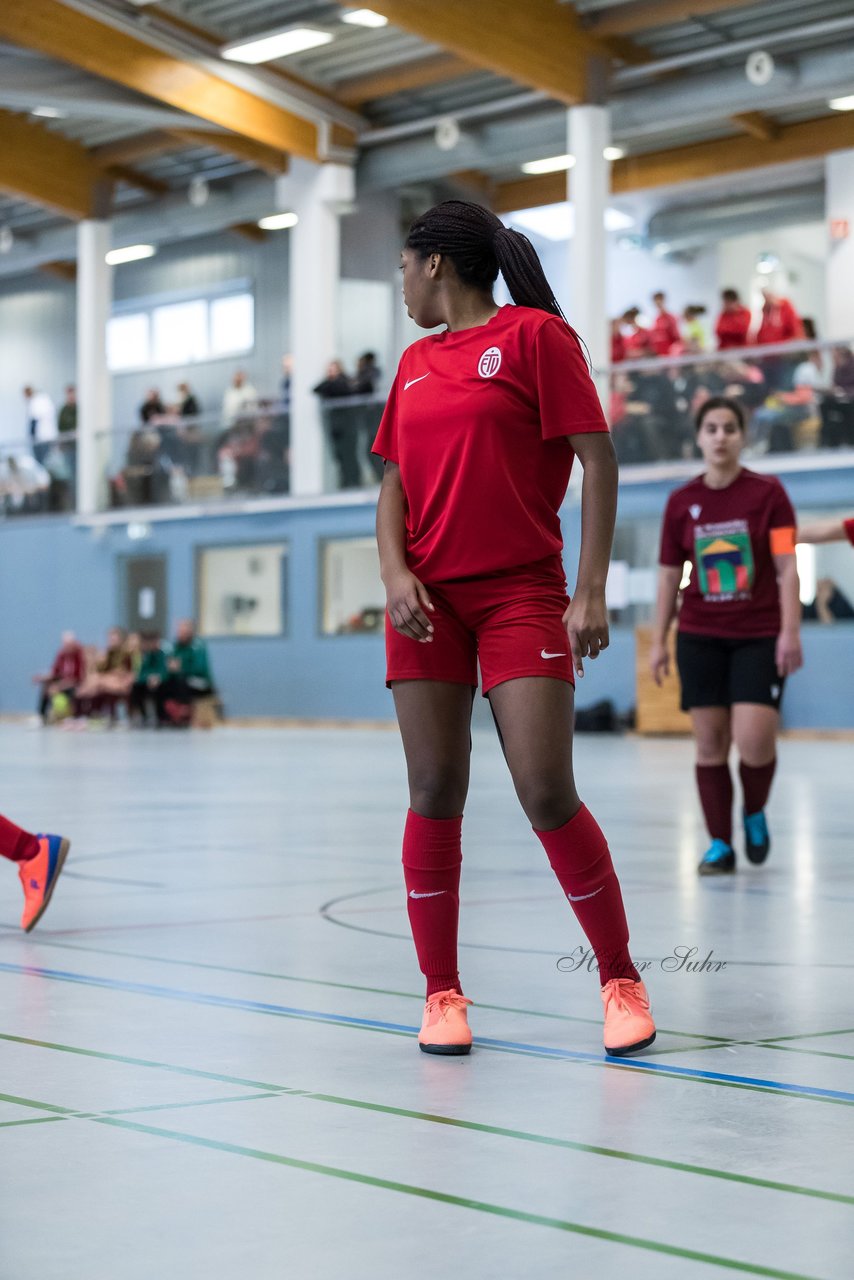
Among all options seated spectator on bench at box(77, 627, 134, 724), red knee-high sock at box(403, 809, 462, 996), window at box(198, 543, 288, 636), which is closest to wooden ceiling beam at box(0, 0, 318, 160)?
window at box(198, 543, 288, 636)

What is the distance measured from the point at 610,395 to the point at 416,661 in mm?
21262

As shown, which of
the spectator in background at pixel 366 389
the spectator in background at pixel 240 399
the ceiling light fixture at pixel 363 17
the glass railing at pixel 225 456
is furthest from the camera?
the spectator in background at pixel 240 399

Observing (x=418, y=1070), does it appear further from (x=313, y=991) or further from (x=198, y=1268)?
(x=198, y=1268)

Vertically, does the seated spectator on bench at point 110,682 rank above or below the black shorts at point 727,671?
below

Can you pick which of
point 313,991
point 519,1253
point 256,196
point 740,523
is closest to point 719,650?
point 740,523

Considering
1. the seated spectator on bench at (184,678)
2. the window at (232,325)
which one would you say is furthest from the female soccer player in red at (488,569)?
the window at (232,325)

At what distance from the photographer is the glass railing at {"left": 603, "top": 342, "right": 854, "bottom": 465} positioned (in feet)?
74.6

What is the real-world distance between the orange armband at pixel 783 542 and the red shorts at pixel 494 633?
364 centimetres

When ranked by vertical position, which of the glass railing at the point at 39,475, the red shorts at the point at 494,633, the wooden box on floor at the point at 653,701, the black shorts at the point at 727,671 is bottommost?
the wooden box on floor at the point at 653,701

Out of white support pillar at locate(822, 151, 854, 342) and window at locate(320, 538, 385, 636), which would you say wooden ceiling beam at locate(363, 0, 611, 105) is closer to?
white support pillar at locate(822, 151, 854, 342)

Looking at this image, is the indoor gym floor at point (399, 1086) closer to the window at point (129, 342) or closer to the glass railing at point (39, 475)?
the glass railing at point (39, 475)

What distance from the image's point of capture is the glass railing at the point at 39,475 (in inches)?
1305

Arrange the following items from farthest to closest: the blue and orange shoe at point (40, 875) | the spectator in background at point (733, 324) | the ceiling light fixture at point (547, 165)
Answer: the ceiling light fixture at point (547, 165), the spectator in background at point (733, 324), the blue and orange shoe at point (40, 875)

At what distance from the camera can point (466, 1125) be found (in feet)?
10.6
